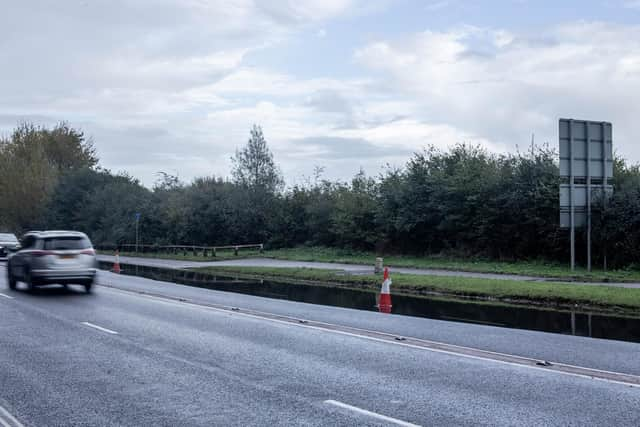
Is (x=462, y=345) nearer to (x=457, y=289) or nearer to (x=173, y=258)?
(x=457, y=289)

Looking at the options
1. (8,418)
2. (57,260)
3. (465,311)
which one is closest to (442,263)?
(465,311)

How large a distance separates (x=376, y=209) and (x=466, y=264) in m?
10.5

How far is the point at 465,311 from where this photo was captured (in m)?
16.7

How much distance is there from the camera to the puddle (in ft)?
45.4

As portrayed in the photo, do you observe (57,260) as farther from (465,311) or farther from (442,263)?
(442,263)

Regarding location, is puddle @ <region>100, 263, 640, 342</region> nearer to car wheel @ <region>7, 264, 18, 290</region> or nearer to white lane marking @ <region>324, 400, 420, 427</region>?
car wheel @ <region>7, 264, 18, 290</region>

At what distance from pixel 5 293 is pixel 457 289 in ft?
42.5

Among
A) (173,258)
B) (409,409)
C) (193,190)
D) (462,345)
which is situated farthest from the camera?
(193,190)

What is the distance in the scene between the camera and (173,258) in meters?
43.8

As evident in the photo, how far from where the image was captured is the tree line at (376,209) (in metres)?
30.6

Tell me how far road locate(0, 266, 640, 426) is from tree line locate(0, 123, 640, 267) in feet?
57.9

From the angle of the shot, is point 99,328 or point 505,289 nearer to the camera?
point 99,328

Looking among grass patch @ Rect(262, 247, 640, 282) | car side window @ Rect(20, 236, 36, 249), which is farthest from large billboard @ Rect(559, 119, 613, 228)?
car side window @ Rect(20, 236, 36, 249)

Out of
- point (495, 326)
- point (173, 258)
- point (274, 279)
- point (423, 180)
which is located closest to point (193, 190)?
point (173, 258)
